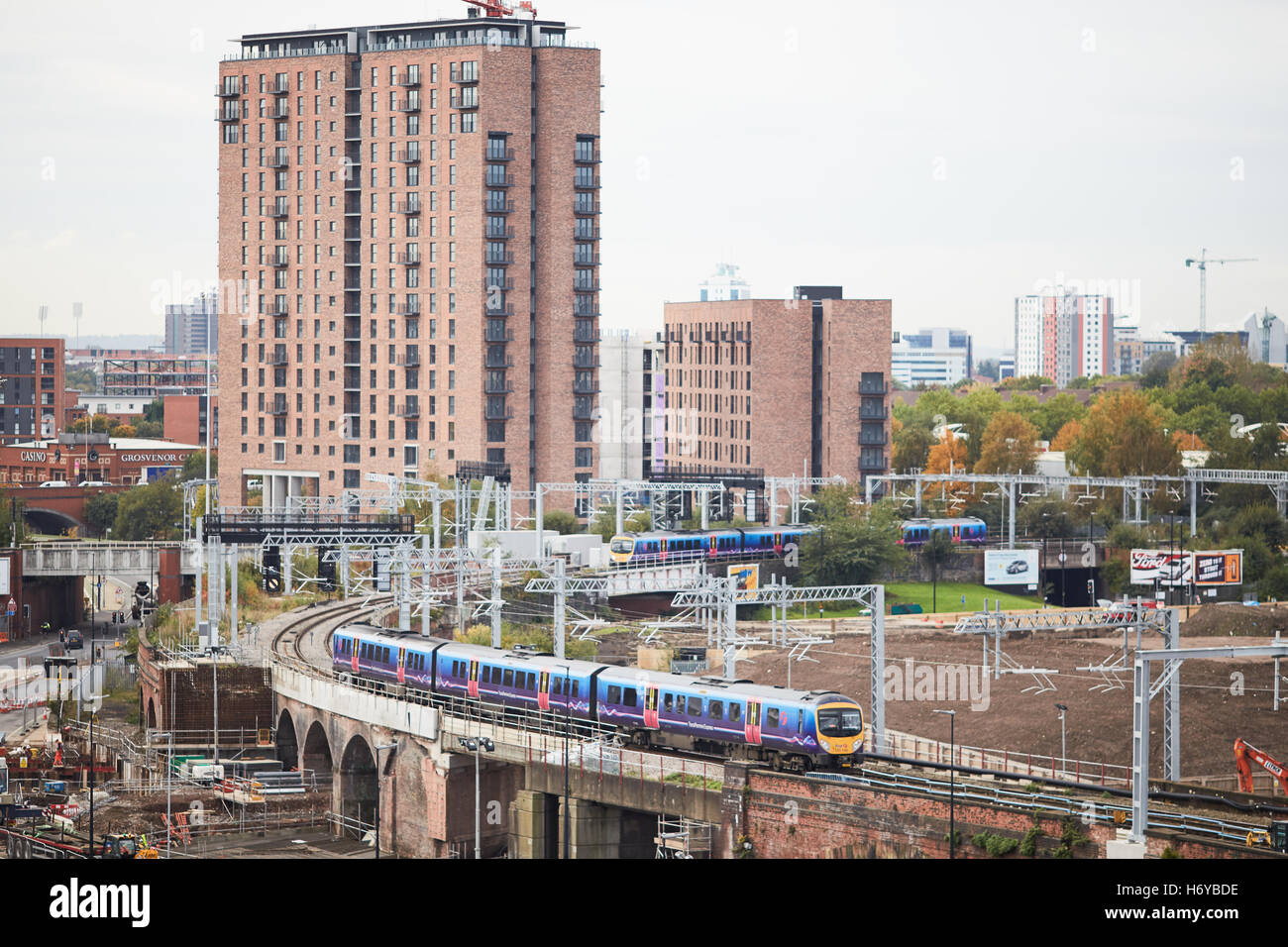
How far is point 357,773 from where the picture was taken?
56.3 metres

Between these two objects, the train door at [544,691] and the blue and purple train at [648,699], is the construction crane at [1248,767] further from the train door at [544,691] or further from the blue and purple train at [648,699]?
the train door at [544,691]

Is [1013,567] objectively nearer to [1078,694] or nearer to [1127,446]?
[1127,446]

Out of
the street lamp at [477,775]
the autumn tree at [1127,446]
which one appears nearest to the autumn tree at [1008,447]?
the autumn tree at [1127,446]

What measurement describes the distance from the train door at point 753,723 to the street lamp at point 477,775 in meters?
8.94

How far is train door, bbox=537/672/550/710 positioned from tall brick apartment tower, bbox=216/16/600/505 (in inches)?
2112

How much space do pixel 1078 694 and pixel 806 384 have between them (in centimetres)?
5758

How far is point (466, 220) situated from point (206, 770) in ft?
181

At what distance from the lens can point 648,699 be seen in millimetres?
44469

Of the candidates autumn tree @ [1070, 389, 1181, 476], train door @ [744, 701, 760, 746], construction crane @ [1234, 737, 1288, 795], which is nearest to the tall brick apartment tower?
autumn tree @ [1070, 389, 1181, 476]

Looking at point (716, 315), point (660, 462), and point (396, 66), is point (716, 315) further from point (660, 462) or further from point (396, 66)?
point (396, 66)
